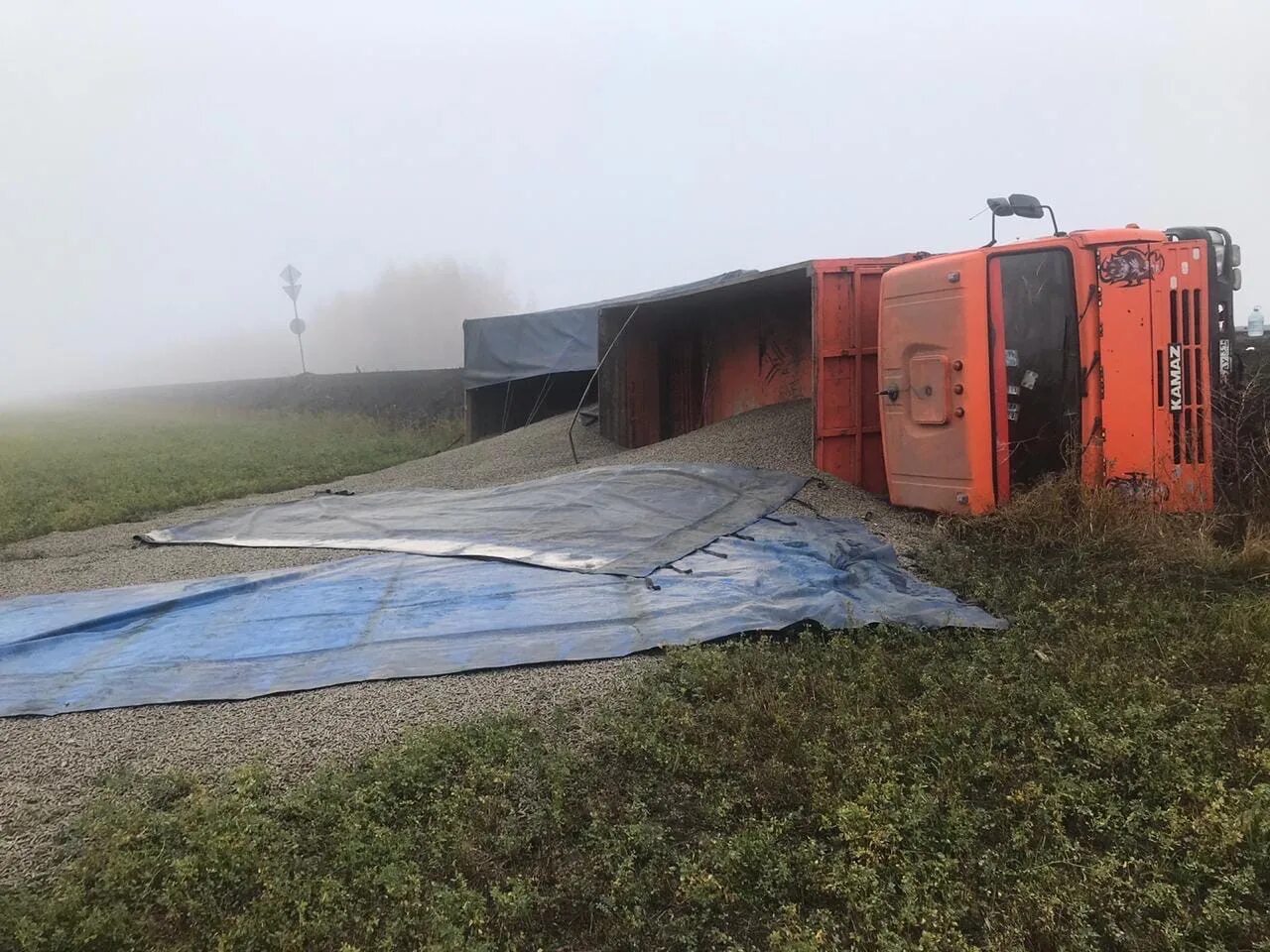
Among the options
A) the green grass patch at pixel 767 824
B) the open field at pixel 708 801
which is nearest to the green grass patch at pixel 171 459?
the open field at pixel 708 801

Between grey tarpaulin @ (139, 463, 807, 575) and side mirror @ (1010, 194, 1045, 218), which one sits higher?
side mirror @ (1010, 194, 1045, 218)

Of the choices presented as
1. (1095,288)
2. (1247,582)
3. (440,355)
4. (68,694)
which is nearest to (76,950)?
(68,694)

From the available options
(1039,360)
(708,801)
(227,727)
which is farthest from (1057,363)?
(227,727)

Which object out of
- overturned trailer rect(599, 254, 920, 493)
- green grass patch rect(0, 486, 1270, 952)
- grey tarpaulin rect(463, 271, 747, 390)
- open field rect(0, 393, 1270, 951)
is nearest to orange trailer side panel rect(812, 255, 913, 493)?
overturned trailer rect(599, 254, 920, 493)

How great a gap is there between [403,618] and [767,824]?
111 inches

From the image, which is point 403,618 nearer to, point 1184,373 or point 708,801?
point 708,801

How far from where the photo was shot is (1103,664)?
157 inches

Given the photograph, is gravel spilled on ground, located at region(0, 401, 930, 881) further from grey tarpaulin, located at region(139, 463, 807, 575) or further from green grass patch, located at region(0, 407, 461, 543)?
green grass patch, located at region(0, 407, 461, 543)

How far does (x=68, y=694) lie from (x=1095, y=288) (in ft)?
21.4

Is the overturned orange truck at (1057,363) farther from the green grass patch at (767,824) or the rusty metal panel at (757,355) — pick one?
the rusty metal panel at (757,355)

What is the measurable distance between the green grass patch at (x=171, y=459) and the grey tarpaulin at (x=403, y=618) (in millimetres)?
5097

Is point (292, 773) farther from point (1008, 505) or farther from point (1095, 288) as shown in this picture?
point (1095, 288)

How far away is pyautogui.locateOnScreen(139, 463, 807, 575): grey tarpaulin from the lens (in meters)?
6.48

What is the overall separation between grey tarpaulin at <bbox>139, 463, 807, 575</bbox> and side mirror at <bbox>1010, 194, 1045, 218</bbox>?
2.63 m
